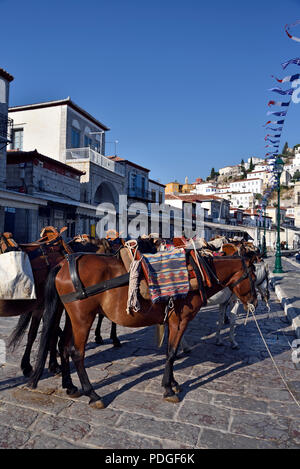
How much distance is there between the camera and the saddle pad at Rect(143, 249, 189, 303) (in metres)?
3.54

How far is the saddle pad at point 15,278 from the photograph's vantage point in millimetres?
3600

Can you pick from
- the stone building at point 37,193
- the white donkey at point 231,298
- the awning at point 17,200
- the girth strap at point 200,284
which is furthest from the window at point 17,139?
the girth strap at point 200,284

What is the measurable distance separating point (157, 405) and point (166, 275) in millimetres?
1400

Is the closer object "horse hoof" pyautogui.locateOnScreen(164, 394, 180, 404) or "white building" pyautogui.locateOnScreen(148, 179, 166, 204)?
"horse hoof" pyautogui.locateOnScreen(164, 394, 180, 404)

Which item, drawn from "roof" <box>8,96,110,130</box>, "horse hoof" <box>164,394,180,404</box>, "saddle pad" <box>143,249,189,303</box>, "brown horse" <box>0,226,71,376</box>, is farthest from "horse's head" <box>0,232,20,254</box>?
"roof" <box>8,96,110,130</box>

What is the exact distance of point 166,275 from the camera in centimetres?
364

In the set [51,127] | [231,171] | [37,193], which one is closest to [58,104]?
[51,127]

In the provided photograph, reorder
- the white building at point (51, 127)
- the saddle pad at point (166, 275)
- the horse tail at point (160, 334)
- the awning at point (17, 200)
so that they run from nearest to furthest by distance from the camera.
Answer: the saddle pad at point (166, 275) < the horse tail at point (160, 334) < the awning at point (17, 200) < the white building at point (51, 127)

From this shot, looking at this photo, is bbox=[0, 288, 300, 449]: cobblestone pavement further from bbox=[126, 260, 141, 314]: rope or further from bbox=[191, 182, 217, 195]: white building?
bbox=[191, 182, 217, 195]: white building

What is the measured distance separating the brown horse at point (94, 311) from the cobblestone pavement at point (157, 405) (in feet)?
0.78

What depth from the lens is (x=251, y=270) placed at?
14.2 ft

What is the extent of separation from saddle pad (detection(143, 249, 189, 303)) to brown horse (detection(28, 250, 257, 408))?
0.19m

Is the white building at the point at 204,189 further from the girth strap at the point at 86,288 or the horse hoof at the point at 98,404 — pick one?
the horse hoof at the point at 98,404
